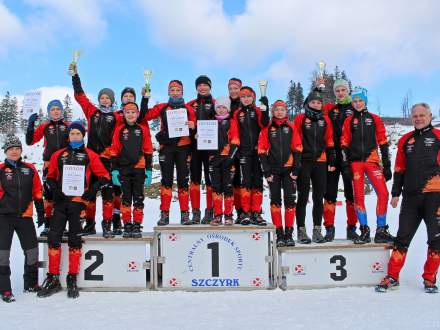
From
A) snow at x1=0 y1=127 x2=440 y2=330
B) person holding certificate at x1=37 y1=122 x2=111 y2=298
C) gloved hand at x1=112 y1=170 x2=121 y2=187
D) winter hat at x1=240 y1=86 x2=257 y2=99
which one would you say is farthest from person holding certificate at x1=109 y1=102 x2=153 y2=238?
winter hat at x1=240 y1=86 x2=257 y2=99

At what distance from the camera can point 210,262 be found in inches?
218

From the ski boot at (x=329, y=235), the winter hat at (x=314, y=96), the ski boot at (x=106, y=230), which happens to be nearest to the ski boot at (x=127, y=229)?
the ski boot at (x=106, y=230)

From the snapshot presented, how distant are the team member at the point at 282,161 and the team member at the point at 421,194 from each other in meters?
1.38

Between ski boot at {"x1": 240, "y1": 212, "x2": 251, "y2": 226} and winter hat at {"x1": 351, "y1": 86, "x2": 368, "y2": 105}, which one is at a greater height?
winter hat at {"x1": 351, "y1": 86, "x2": 368, "y2": 105}

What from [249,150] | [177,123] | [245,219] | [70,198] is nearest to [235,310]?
[245,219]

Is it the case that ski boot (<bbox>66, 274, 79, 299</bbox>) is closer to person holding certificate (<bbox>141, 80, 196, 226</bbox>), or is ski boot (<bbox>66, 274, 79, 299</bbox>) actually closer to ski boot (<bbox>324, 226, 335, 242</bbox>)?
person holding certificate (<bbox>141, 80, 196, 226</bbox>)

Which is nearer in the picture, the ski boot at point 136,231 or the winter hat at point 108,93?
the ski boot at point 136,231

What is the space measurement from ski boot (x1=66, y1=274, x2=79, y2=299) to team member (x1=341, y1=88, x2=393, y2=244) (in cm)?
384

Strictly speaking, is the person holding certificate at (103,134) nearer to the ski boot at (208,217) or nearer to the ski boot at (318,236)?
the ski boot at (208,217)

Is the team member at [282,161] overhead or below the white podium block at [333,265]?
overhead

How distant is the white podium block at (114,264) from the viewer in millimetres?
5570

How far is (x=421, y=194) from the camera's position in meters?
5.19

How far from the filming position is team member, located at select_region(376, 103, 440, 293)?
16.8 feet

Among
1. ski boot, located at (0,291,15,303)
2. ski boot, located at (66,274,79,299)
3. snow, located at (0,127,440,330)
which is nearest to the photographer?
snow, located at (0,127,440,330)
